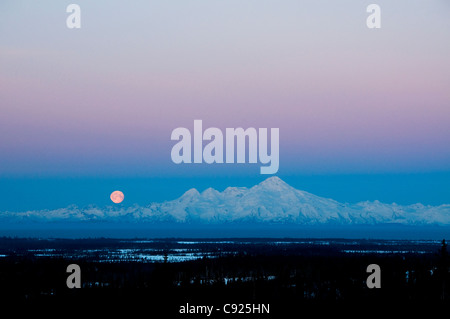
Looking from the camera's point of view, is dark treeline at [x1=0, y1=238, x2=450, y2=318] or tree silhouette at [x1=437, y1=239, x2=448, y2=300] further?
dark treeline at [x1=0, y1=238, x2=450, y2=318]

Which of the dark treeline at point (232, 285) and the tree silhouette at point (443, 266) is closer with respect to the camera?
the tree silhouette at point (443, 266)

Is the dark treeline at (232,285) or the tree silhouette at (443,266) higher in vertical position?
the tree silhouette at (443,266)

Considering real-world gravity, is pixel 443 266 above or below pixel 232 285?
above

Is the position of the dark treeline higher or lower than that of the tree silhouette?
lower

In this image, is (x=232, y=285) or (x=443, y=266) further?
(x=232, y=285)
